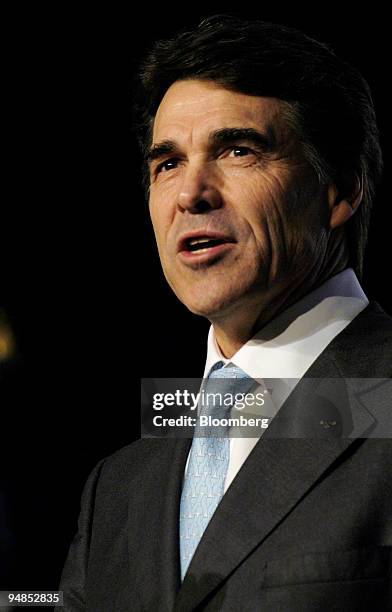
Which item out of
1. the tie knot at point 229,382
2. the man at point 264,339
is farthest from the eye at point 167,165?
the tie knot at point 229,382

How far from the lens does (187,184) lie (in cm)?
133

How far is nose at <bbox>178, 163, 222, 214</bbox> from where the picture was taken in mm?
1312

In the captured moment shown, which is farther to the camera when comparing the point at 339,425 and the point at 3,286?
the point at 3,286

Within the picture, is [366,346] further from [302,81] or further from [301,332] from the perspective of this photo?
[302,81]

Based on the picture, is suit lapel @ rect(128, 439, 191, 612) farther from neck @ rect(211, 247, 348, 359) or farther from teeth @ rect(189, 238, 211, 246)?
teeth @ rect(189, 238, 211, 246)

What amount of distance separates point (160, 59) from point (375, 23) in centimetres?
61

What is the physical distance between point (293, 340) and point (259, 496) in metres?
0.28

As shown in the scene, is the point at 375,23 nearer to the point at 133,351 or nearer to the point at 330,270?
the point at 330,270

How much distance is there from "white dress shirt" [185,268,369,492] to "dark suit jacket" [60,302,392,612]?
1.0 inches

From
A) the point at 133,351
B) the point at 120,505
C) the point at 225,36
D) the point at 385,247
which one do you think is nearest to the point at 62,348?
the point at 133,351

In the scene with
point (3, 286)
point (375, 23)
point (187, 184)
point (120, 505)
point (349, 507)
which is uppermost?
point (375, 23)

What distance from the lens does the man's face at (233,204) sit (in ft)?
4.32

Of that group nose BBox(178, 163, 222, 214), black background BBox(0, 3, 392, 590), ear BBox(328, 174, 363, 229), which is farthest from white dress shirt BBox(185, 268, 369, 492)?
black background BBox(0, 3, 392, 590)

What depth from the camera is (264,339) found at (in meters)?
1.37
